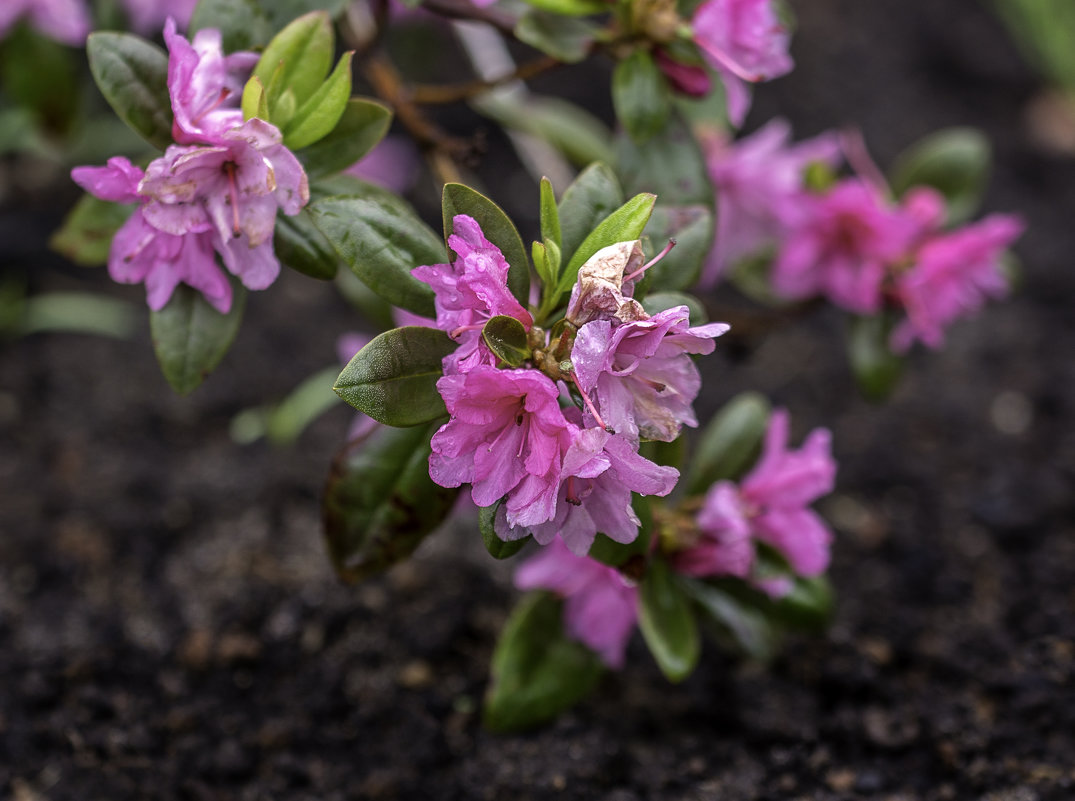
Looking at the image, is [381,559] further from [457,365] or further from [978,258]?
[978,258]

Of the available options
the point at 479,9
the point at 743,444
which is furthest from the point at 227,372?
the point at 743,444

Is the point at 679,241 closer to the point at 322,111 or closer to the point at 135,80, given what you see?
the point at 322,111

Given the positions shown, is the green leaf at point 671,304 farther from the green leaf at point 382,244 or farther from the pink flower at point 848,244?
the pink flower at point 848,244

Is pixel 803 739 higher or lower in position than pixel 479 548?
higher

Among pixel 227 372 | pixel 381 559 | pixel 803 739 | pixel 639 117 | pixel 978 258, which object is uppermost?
pixel 639 117

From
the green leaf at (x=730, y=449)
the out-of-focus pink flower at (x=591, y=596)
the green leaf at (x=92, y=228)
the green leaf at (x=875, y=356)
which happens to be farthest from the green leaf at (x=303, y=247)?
the green leaf at (x=875, y=356)

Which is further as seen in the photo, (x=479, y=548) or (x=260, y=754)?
(x=479, y=548)
